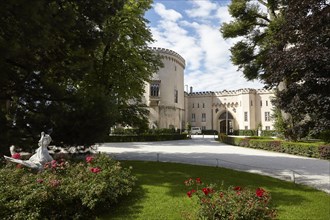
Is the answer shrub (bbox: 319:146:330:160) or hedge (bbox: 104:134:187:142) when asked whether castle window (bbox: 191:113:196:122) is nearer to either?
hedge (bbox: 104:134:187:142)

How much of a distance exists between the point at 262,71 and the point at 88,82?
49.0 ft

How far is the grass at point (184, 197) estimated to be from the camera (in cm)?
583

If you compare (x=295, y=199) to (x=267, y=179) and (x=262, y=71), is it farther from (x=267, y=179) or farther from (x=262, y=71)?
(x=262, y=71)

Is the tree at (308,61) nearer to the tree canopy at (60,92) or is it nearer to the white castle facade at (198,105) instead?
the tree canopy at (60,92)

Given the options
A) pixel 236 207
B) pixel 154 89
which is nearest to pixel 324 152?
pixel 236 207

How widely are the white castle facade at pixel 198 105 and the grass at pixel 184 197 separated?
31.8 m

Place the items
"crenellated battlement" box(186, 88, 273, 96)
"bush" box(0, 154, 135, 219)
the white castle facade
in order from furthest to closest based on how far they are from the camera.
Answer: "crenellated battlement" box(186, 88, 273, 96) < the white castle facade < "bush" box(0, 154, 135, 219)

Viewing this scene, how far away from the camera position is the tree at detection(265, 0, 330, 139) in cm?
1034

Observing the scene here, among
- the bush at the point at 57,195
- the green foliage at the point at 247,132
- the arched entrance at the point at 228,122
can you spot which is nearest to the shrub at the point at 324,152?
the bush at the point at 57,195

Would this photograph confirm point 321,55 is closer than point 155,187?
No

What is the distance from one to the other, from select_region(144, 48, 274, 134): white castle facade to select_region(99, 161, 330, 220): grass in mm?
31841

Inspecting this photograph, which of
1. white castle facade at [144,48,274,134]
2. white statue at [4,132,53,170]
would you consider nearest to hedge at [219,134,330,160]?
white statue at [4,132,53,170]

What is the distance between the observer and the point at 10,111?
28.7 feet

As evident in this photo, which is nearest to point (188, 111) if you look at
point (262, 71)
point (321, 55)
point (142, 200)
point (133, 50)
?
point (262, 71)
